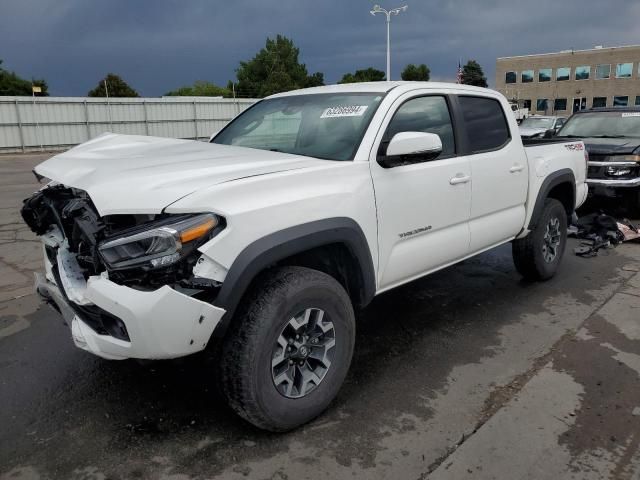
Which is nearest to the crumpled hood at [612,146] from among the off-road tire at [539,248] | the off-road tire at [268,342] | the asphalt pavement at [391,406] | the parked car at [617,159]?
A: the parked car at [617,159]

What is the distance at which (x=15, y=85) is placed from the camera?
62.9 m

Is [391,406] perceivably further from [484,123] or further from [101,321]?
[484,123]

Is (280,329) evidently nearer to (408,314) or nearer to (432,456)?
(432,456)

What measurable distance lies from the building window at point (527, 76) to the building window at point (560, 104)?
15.6 feet

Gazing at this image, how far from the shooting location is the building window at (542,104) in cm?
7644

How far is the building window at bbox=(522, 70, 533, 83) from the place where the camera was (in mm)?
77250

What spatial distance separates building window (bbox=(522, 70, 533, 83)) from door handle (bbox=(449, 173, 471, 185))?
269 ft

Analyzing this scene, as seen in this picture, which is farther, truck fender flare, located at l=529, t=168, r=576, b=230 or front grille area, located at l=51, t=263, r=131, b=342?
truck fender flare, located at l=529, t=168, r=576, b=230

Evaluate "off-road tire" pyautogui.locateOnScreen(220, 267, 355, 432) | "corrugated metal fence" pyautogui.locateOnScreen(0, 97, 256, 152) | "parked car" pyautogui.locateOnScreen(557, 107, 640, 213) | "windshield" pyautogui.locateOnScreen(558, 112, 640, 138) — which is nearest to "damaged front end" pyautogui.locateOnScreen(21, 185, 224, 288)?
"off-road tire" pyautogui.locateOnScreen(220, 267, 355, 432)

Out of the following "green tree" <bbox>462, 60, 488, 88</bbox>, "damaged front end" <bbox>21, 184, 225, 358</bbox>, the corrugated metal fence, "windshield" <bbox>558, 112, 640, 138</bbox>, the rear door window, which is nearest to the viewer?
"damaged front end" <bbox>21, 184, 225, 358</bbox>

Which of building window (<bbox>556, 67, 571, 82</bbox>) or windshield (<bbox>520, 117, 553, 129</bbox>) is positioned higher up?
building window (<bbox>556, 67, 571, 82</bbox>)

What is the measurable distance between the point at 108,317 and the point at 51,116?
86.8 ft

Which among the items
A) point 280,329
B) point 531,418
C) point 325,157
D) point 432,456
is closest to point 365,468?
point 432,456

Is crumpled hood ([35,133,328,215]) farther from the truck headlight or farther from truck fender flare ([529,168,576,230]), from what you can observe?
truck fender flare ([529,168,576,230])
